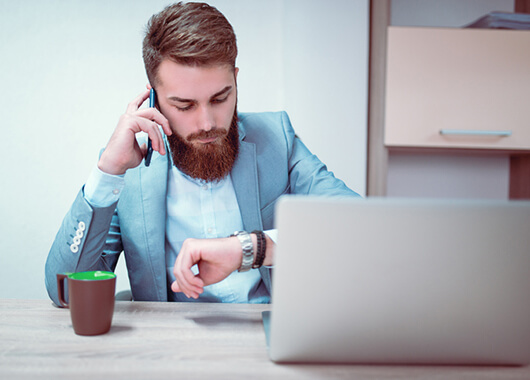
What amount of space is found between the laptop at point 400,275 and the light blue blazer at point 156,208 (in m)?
0.73

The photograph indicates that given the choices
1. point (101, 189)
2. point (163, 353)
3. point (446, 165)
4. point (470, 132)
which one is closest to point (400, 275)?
point (163, 353)

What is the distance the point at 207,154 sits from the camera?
55.3 inches

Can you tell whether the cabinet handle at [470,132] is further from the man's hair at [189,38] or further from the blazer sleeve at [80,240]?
the blazer sleeve at [80,240]

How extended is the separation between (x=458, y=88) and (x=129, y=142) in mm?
1649

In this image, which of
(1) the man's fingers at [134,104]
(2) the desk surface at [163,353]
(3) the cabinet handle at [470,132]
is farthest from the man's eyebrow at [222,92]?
(3) the cabinet handle at [470,132]

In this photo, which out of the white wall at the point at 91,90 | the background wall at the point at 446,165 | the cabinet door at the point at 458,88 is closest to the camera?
the cabinet door at the point at 458,88

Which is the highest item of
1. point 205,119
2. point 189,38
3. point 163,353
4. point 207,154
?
point 189,38

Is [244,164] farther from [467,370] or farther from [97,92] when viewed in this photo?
[97,92]

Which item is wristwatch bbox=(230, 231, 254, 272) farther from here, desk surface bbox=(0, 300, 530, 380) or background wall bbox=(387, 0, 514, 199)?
background wall bbox=(387, 0, 514, 199)

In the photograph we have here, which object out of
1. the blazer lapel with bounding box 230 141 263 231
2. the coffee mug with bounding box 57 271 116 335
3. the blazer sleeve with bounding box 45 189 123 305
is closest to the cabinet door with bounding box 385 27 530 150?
the blazer lapel with bounding box 230 141 263 231

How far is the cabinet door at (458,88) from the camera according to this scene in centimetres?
203

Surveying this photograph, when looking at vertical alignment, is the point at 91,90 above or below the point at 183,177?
above

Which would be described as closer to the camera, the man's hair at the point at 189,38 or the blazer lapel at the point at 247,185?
the man's hair at the point at 189,38

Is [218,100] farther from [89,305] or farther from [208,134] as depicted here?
[89,305]
